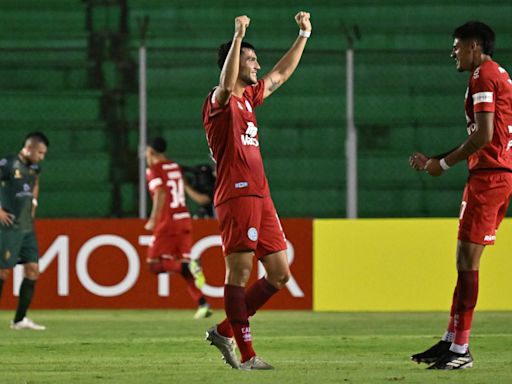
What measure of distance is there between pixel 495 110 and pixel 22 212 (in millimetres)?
5635

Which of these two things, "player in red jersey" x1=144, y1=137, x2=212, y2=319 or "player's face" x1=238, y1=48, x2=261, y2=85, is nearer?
"player's face" x1=238, y1=48, x2=261, y2=85

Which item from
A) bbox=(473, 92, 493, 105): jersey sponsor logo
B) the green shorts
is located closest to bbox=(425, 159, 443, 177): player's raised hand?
bbox=(473, 92, 493, 105): jersey sponsor logo

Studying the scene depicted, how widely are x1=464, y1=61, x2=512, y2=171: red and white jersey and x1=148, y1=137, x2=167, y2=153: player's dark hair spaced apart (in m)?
6.06

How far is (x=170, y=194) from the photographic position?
13586 millimetres

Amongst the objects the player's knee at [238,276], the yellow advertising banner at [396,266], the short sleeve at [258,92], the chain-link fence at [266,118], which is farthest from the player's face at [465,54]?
the chain-link fence at [266,118]

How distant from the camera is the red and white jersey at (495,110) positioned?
737 cm

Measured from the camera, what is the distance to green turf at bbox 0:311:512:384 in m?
7.18

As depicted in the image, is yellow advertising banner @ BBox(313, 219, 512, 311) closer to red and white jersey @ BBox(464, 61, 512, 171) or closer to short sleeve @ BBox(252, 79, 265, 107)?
red and white jersey @ BBox(464, 61, 512, 171)

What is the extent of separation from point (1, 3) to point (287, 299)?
20.3ft

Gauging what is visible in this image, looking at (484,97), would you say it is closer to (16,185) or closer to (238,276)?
(238,276)

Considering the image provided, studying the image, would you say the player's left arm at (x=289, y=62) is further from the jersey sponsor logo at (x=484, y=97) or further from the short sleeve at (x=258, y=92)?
the jersey sponsor logo at (x=484, y=97)

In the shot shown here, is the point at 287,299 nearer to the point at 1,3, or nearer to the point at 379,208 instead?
the point at 379,208

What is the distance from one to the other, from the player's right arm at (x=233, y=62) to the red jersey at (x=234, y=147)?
0.58ft

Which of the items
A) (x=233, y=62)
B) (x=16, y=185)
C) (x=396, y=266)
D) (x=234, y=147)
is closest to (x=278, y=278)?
A: (x=234, y=147)
